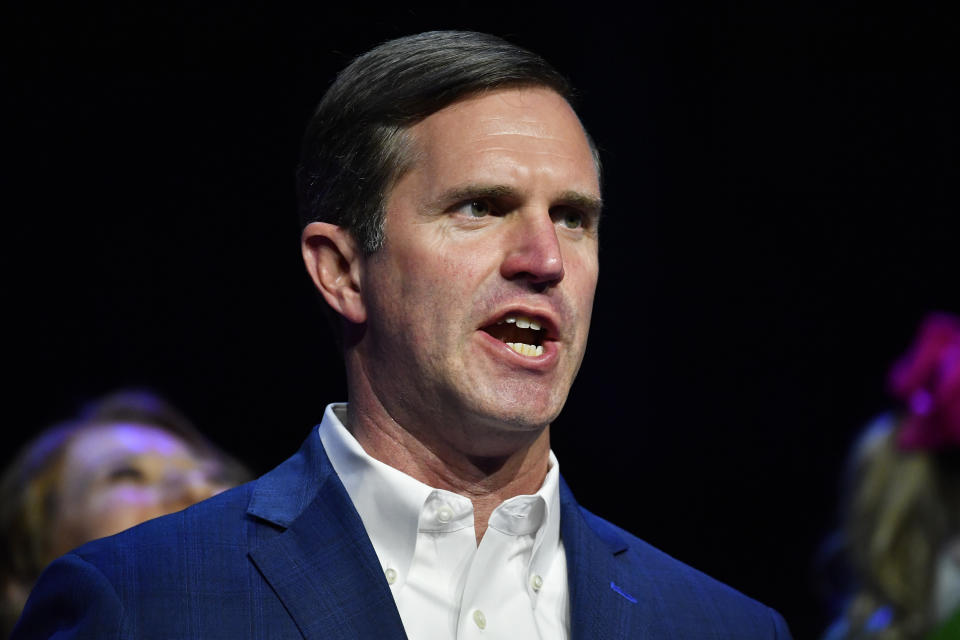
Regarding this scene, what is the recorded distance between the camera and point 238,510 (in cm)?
199

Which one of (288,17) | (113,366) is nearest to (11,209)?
(113,366)

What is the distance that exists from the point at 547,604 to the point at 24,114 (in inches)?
118

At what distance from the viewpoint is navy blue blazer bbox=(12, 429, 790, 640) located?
1803mm

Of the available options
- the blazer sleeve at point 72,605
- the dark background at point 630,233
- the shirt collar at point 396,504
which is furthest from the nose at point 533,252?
the dark background at point 630,233

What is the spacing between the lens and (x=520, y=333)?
6.66ft

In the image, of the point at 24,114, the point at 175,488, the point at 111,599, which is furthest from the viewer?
the point at 24,114

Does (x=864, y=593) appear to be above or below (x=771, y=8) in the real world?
below

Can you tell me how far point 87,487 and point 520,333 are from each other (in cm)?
184

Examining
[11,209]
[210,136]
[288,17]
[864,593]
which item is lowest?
[864,593]

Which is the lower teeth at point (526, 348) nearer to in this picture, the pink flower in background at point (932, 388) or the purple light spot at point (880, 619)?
the pink flower in background at point (932, 388)

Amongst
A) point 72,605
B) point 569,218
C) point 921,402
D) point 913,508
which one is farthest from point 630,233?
point 72,605

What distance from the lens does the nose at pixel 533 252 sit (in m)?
1.95

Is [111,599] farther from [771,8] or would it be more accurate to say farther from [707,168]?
[771,8]

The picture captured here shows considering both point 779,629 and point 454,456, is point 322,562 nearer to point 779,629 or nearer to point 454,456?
point 454,456
